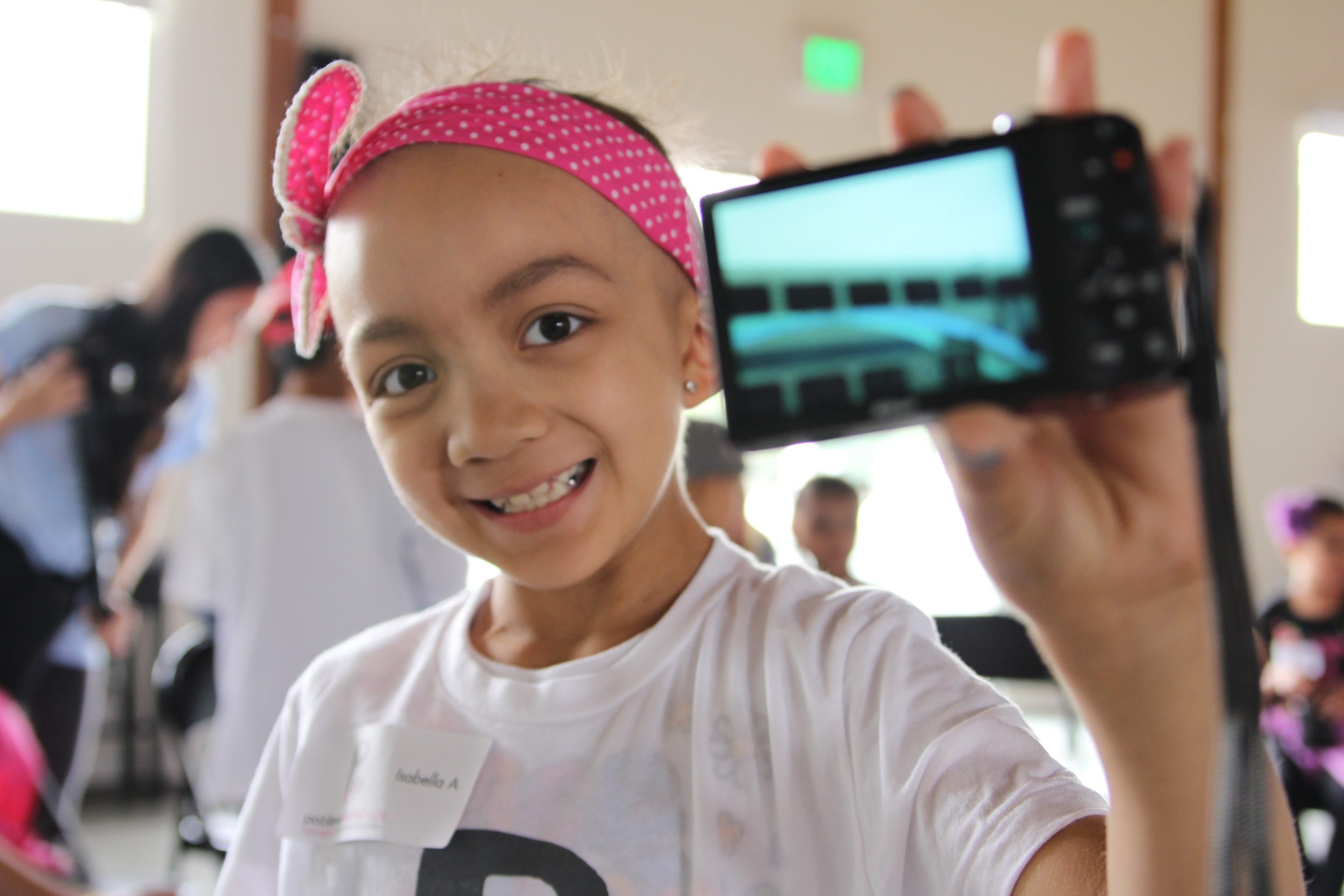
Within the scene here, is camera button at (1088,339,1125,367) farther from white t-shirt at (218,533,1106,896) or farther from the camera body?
white t-shirt at (218,533,1106,896)

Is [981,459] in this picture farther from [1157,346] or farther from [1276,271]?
[1276,271]

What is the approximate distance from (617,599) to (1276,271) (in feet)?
14.3

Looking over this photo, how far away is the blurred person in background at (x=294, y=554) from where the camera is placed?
1.54 meters

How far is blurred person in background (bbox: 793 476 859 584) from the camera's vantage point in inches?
84.5

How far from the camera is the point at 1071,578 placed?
1.33ft

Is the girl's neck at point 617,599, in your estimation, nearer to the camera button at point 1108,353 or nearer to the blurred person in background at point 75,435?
the camera button at point 1108,353

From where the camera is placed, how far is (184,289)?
2.03 meters

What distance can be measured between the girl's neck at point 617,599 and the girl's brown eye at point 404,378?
17cm

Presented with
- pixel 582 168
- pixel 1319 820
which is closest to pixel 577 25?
pixel 582 168

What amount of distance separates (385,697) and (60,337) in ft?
5.09

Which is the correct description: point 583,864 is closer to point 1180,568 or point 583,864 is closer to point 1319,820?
point 1180,568

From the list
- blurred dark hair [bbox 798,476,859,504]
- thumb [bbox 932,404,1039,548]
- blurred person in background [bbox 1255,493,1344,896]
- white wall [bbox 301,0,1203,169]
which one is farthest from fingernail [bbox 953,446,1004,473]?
white wall [bbox 301,0,1203,169]

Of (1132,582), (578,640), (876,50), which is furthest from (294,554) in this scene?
(876,50)

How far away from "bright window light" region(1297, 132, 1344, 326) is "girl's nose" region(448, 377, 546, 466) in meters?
4.51
